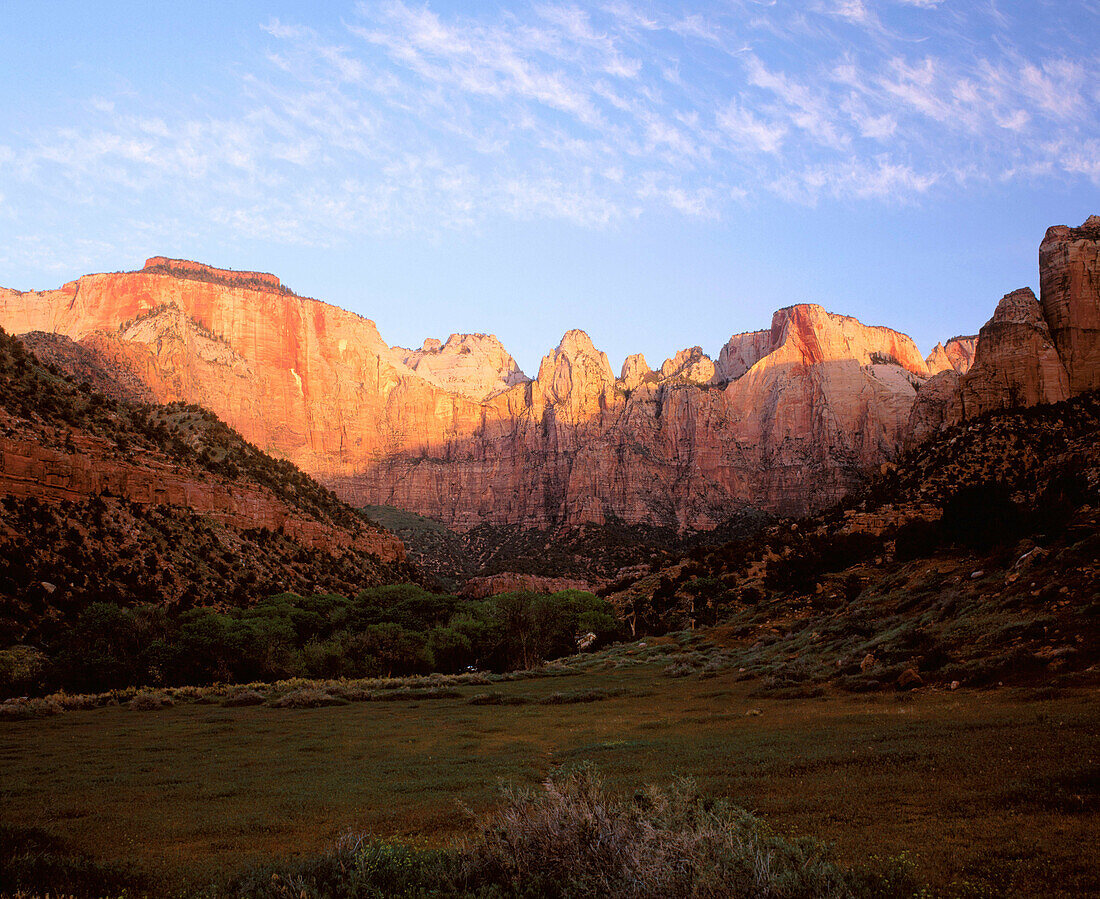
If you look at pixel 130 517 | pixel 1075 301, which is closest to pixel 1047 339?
pixel 1075 301

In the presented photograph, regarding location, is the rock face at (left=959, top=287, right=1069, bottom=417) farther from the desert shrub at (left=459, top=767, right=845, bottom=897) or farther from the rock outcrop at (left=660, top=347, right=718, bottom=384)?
the rock outcrop at (left=660, top=347, right=718, bottom=384)

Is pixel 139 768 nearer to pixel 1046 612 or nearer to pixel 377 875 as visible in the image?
pixel 377 875

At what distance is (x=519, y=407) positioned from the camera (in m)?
168

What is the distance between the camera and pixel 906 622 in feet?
77.3

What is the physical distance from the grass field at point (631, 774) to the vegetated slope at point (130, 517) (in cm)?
1876

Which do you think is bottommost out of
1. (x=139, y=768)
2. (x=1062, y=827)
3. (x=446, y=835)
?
(x=139, y=768)

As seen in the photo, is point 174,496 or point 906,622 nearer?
point 906,622

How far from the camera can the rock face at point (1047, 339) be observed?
5566cm

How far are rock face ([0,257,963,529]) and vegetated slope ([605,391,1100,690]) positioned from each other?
70960mm


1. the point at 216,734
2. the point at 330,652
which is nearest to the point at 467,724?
the point at 216,734

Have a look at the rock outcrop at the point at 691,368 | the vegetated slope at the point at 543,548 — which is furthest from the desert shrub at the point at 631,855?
the rock outcrop at the point at 691,368

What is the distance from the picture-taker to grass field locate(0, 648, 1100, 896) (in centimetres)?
801

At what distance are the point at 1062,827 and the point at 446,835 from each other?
7760 mm

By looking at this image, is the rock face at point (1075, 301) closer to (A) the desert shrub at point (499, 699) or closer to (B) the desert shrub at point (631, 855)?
(A) the desert shrub at point (499, 699)
